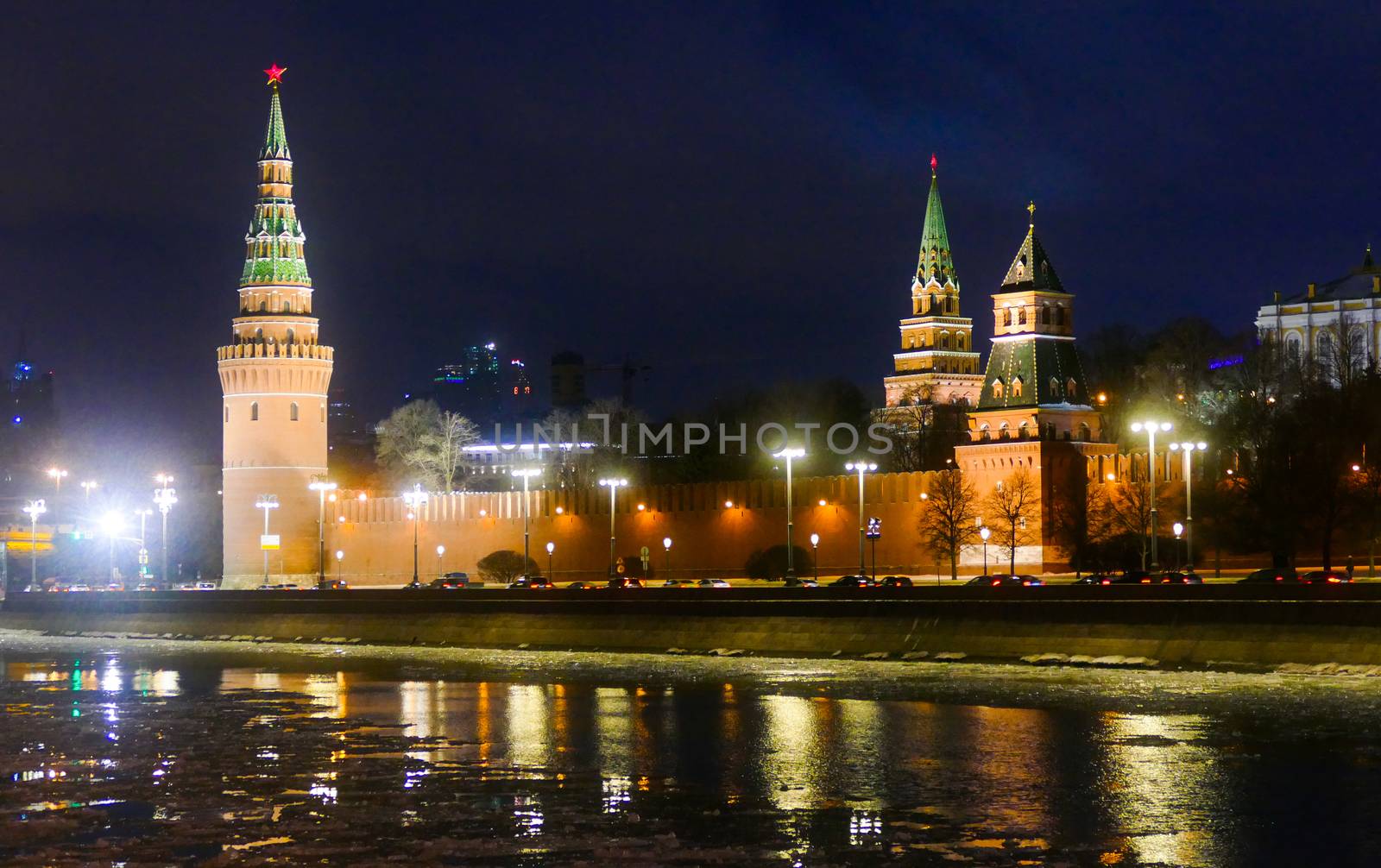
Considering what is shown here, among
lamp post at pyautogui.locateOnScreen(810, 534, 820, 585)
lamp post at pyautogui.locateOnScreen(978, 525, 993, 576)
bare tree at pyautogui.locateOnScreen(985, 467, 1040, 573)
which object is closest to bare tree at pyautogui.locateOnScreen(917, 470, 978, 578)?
lamp post at pyautogui.locateOnScreen(978, 525, 993, 576)

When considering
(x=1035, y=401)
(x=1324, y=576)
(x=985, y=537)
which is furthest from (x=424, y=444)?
(x=1324, y=576)

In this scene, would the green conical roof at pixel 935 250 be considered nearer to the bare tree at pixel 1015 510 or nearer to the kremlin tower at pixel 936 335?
the kremlin tower at pixel 936 335

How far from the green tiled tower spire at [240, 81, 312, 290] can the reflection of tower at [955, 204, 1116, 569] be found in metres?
37.0

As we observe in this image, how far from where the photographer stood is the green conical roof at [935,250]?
137m

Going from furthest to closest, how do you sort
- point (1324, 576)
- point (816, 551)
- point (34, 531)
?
point (34, 531)
point (816, 551)
point (1324, 576)

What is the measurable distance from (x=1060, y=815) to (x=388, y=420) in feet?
332

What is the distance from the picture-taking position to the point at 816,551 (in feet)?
253

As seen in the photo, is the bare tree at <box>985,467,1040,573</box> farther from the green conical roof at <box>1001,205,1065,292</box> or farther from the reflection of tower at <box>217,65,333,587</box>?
the reflection of tower at <box>217,65,333,587</box>

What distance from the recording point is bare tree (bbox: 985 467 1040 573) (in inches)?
3031

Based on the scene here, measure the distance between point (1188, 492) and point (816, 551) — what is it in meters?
22.7

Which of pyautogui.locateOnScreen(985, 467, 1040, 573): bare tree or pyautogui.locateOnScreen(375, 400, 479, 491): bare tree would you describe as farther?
pyautogui.locateOnScreen(375, 400, 479, 491): bare tree

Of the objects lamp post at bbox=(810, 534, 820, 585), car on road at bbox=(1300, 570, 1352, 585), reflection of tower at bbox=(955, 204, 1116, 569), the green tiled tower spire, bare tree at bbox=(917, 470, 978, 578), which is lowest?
car on road at bbox=(1300, 570, 1352, 585)

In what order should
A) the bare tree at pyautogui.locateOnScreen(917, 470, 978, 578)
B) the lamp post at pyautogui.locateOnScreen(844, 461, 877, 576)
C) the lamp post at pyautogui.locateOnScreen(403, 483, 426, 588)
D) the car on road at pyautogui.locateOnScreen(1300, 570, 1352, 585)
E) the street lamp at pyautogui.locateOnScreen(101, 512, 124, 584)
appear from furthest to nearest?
1. the street lamp at pyautogui.locateOnScreen(101, 512, 124, 584)
2. the lamp post at pyautogui.locateOnScreen(403, 483, 426, 588)
3. the bare tree at pyautogui.locateOnScreen(917, 470, 978, 578)
4. the lamp post at pyautogui.locateOnScreen(844, 461, 877, 576)
5. the car on road at pyautogui.locateOnScreen(1300, 570, 1352, 585)

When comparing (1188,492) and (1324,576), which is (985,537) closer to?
(1188,492)
